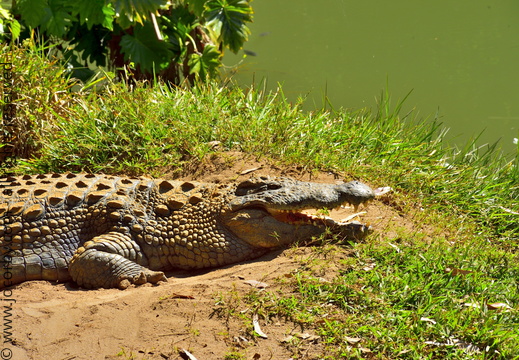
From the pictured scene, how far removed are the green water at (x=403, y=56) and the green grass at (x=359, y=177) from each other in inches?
120

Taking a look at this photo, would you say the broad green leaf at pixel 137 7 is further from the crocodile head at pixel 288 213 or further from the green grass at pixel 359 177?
the crocodile head at pixel 288 213

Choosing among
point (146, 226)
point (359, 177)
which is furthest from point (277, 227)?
point (359, 177)

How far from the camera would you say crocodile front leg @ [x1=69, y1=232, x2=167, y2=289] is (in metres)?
4.11

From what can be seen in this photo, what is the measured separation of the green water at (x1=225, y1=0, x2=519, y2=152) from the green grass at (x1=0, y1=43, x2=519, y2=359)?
9.99 ft

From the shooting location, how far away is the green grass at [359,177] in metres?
3.33

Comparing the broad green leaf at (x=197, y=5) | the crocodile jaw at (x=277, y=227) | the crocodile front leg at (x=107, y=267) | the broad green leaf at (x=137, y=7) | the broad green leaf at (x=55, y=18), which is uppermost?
the broad green leaf at (x=197, y=5)

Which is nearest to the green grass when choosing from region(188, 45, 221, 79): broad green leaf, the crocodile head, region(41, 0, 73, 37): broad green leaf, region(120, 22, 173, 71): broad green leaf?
the crocodile head

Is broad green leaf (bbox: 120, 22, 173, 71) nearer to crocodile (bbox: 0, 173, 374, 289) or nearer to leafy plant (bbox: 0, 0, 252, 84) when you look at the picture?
leafy plant (bbox: 0, 0, 252, 84)

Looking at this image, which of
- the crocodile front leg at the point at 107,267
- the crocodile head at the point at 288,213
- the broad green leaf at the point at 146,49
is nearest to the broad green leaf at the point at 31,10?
the broad green leaf at the point at 146,49

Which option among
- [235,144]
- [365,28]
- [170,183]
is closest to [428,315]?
[170,183]

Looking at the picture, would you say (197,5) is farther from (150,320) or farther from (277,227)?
(150,320)

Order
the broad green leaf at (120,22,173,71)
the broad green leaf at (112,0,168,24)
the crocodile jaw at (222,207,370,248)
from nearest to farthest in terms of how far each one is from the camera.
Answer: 1. the crocodile jaw at (222,207,370,248)
2. the broad green leaf at (112,0,168,24)
3. the broad green leaf at (120,22,173,71)

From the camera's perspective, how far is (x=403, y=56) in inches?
410

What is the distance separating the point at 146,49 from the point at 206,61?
0.76m
